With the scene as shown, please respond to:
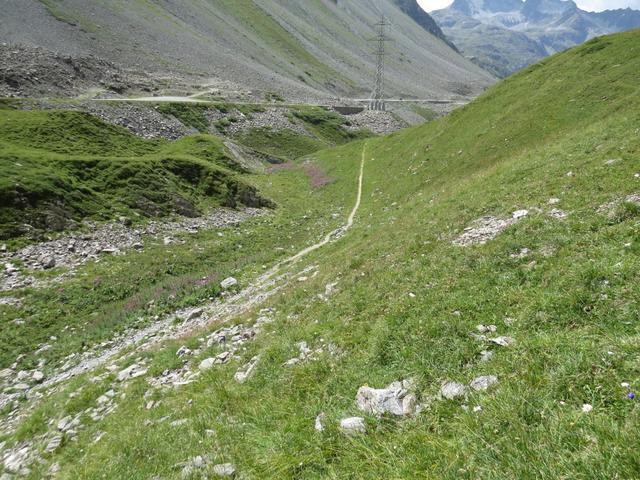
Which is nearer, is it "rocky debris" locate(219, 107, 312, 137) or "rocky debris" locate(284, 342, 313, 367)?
"rocky debris" locate(284, 342, 313, 367)

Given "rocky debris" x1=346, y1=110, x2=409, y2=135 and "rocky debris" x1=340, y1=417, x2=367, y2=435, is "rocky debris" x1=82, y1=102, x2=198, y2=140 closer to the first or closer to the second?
"rocky debris" x1=346, y1=110, x2=409, y2=135

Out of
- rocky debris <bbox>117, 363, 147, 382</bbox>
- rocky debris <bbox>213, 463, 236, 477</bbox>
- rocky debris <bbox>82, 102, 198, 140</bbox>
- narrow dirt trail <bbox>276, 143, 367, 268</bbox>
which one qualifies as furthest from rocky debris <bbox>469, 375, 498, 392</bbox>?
rocky debris <bbox>82, 102, 198, 140</bbox>

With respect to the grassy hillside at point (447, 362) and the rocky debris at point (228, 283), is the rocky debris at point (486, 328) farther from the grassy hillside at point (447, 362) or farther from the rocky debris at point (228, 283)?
the rocky debris at point (228, 283)

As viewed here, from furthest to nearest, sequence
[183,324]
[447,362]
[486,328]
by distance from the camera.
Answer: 1. [183,324]
2. [486,328]
3. [447,362]

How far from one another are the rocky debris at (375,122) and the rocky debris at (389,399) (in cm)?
13173

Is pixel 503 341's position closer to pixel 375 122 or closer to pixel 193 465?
pixel 193 465

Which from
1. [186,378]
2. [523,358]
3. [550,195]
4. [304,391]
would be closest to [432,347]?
[523,358]

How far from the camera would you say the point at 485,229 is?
50.0ft

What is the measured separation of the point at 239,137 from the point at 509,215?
8939 cm

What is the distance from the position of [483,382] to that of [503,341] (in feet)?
4.67

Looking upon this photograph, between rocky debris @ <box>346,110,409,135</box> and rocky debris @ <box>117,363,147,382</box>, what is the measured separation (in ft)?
415

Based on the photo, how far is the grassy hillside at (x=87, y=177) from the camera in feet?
91.4

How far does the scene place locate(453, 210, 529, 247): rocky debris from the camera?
1424 centimetres

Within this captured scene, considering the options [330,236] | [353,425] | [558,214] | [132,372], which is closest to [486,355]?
[353,425]
